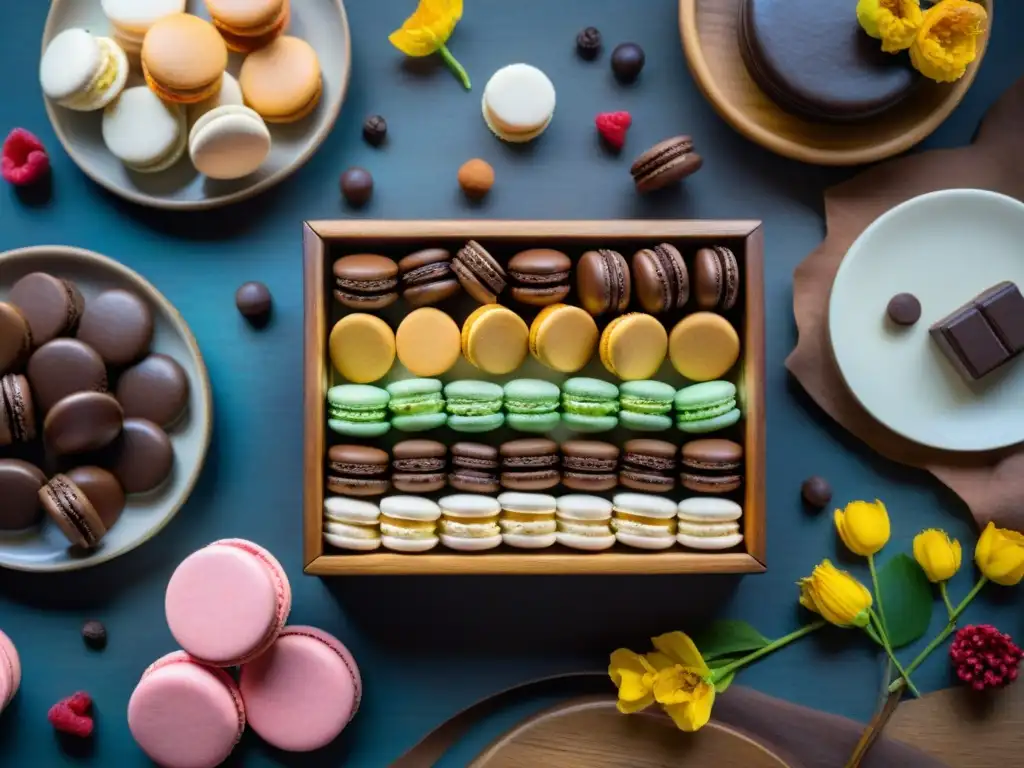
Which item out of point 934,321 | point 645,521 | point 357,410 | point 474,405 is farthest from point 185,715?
point 934,321

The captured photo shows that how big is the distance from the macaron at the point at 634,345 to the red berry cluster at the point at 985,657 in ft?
2.25

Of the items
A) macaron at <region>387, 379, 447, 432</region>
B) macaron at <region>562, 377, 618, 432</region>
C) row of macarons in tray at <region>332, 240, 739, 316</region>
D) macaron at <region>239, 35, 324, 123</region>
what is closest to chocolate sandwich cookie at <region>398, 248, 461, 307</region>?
row of macarons in tray at <region>332, 240, 739, 316</region>

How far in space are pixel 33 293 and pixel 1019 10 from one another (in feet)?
5.61

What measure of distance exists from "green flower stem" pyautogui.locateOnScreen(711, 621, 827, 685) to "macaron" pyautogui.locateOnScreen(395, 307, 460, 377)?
2.21 ft

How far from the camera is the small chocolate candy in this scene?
1.52 metres

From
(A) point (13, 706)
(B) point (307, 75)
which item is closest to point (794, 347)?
(B) point (307, 75)

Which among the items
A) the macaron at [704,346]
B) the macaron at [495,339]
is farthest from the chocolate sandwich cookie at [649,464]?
the macaron at [495,339]

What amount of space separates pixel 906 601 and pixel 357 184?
3.79 ft

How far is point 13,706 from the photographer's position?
1.58m

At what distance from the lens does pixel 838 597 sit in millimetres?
1491

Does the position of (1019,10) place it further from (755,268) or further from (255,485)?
(255,485)

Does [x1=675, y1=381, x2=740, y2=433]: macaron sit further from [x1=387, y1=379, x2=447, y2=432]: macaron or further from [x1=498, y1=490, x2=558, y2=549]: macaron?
[x1=387, y1=379, x2=447, y2=432]: macaron

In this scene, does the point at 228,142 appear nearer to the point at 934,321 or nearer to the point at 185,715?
the point at 185,715

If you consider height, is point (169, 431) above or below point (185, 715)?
above
